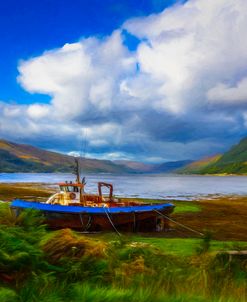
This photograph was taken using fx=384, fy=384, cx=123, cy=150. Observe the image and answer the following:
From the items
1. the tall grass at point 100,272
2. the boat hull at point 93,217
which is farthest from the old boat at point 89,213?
the tall grass at point 100,272

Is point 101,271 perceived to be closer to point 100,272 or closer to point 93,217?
point 100,272

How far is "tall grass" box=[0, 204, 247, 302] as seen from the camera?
7.46 m

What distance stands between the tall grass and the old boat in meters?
21.2

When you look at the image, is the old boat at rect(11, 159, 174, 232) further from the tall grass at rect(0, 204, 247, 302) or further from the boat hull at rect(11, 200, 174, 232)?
the tall grass at rect(0, 204, 247, 302)

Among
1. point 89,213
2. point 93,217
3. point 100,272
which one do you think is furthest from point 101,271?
point 93,217

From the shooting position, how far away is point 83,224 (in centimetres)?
3250

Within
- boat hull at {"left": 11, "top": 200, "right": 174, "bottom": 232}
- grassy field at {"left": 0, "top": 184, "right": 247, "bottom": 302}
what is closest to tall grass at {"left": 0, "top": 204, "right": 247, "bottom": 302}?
grassy field at {"left": 0, "top": 184, "right": 247, "bottom": 302}

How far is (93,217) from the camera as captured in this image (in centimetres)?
3250

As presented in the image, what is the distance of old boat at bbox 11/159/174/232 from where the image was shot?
32.2m

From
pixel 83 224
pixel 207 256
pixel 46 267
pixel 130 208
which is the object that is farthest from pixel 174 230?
pixel 46 267

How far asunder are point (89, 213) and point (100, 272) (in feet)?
77.6

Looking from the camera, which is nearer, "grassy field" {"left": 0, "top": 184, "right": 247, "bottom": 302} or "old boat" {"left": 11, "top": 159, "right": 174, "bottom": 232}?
"grassy field" {"left": 0, "top": 184, "right": 247, "bottom": 302}

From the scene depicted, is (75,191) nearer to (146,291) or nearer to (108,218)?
(108,218)

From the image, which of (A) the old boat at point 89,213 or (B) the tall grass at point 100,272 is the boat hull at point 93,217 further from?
(B) the tall grass at point 100,272
